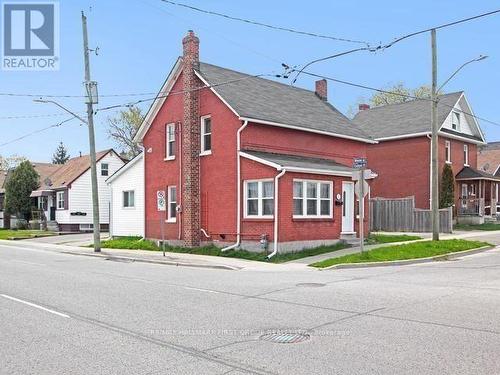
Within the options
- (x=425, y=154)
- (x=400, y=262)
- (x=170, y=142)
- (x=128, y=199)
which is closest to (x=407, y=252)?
(x=400, y=262)

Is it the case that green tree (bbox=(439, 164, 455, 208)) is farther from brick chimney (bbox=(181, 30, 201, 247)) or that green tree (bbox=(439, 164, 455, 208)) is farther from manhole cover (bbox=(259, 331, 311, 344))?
manhole cover (bbox=(259, 331, 311, 344))

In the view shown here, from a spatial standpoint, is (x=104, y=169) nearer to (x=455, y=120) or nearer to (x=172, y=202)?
(x=172, y=202)

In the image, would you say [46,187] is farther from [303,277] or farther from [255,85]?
[303,277]

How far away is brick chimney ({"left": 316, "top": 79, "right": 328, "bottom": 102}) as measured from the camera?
108 ft

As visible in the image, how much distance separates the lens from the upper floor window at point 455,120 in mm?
37469

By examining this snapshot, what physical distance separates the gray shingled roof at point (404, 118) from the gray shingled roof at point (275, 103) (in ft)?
23.6

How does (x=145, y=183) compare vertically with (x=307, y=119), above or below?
below

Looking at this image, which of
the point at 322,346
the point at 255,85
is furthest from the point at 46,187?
the point at 322,346

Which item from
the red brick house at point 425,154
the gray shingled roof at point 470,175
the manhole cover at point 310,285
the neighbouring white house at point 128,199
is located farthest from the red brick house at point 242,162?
the gray shingled roof at point 470,175

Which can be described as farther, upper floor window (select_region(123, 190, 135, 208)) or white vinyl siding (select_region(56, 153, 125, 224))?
white vinyl siding (select_region(56, 153, 125, 224))

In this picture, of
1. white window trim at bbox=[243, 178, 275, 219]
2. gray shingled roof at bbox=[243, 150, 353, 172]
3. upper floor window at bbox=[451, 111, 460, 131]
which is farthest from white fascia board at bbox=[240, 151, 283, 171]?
upper floor window at bbox=[451, 111, 460, 131]

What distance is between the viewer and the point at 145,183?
93.8 feet

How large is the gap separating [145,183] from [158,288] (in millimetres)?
16594

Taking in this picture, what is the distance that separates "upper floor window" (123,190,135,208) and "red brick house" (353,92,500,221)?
16.9 m
